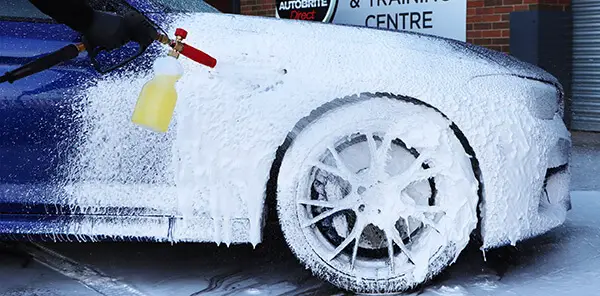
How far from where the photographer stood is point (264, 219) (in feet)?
11.4

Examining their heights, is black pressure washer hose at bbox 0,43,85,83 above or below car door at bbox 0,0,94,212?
above

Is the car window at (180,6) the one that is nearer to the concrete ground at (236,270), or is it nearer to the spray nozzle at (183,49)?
the spray nozzle at (183,49)


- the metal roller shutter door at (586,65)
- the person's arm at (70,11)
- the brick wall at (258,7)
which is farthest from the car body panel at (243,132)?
the brick wall at (258,7)

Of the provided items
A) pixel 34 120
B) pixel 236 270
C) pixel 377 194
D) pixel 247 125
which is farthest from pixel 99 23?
pixel 236 270

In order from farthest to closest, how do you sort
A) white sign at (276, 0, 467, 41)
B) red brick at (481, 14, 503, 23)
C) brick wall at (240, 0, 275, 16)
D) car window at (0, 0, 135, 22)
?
brick wall at (240, 0, 275, 16)
white sign at (276, 0, 467, 41)
red brick at (481, 14, 503, 23)
car window at (0, 0, 135, 22)

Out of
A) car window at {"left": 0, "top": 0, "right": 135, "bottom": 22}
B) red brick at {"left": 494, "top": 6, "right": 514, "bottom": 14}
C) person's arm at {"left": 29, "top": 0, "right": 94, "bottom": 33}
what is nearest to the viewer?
person's arm at {"left": 29, "top": 0, "right": 94, "bottom": 33}

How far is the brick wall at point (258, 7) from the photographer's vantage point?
34.5 feet

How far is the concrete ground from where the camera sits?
3.61m

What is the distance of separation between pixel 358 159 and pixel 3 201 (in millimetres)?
1437

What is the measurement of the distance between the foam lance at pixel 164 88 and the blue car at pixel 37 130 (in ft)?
0.45

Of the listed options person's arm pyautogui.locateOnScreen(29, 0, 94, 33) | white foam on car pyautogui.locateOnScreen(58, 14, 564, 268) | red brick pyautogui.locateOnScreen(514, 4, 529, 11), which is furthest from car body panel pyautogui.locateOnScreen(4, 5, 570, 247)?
red brick pyautogui.locateOnScreen(514, 4, 529, 11)

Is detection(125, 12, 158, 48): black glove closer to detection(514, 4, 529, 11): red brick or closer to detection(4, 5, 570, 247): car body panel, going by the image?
detection(4, 5, 570, 247): car body panel

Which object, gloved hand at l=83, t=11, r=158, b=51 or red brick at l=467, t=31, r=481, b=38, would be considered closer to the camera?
gloved hand at l=83, t=11, r=158, b=51

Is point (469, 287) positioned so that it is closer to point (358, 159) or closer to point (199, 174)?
point (358, 159)
